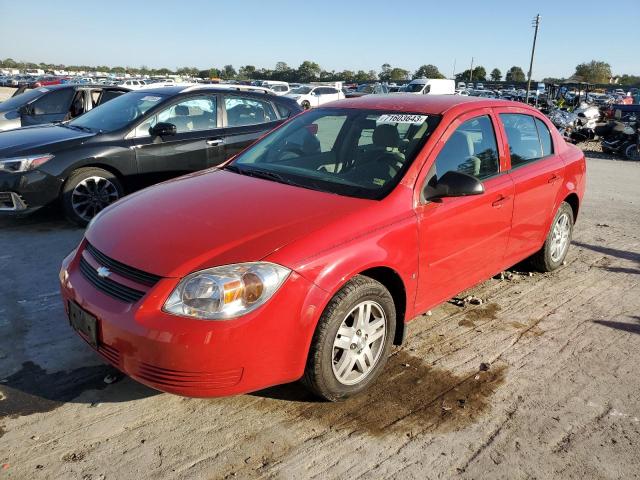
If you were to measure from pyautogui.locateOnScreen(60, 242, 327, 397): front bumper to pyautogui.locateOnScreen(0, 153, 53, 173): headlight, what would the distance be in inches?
151

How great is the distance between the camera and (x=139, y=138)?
6383 mm

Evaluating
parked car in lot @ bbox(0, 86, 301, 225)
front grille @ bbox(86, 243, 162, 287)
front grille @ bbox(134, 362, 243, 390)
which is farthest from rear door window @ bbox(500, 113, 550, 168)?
parked car in lot @ bbox(0, 86, 301, 225)

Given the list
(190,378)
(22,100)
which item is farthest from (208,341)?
(22,100)

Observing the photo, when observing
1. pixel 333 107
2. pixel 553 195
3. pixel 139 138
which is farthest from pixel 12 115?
pixel 553 195

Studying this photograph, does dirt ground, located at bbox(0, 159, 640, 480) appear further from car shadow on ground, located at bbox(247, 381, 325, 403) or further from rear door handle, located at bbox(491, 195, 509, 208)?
rear door handle, located at bbox(491, 195, 509, 208)

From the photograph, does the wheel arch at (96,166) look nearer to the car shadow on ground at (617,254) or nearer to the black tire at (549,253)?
the black tire at (549,253)

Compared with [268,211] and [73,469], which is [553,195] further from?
[73,469]

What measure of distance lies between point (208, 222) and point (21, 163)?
12.9 ft

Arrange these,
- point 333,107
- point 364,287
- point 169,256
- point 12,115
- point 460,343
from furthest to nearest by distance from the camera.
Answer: point 12,115 → point 333,107 → point 460,343 → point 364,287 → point 169,256

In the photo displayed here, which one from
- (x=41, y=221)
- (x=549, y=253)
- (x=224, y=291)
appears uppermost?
(x=224, y=291)

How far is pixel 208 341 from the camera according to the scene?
2.42 m

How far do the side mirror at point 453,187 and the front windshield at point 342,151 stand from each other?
225 mm

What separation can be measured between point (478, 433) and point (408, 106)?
7.59 feet

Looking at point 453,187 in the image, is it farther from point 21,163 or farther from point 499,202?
point 21,163
